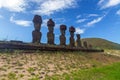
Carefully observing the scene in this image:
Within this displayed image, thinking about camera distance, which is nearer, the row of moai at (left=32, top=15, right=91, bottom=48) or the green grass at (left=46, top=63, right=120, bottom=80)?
the green grass at (left=46, top=63, right=120, bottom=80)

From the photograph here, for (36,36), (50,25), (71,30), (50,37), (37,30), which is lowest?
(36,36)

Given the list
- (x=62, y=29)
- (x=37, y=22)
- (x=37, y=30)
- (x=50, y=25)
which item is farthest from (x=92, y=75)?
(x=62, y=29)

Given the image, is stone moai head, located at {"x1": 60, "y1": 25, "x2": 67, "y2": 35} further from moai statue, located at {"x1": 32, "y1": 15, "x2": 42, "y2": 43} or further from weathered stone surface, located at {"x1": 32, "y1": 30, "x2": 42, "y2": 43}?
weathered stone surface, located at {"x1": 32, "y1": 30, "x2": 42, "y2": 43}

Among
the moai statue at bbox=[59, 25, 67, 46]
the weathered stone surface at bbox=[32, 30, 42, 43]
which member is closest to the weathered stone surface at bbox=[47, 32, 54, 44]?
the weathered stone surface at bbox=[32, 30, 42, 43]

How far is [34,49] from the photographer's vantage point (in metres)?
26.2

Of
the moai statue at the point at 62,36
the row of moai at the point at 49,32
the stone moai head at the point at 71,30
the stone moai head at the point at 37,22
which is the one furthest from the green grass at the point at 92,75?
the stone moai head at the point at 71,30

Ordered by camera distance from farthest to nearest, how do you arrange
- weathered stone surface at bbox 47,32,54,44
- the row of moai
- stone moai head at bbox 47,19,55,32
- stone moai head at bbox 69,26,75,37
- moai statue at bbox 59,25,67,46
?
stone moai head at bbox 69,26,75,37 → moai statue at bbox 59,25,67,46 → stone moai head at bbox 47,19,55,32 → weathered stone surface at bbox 47,32,54,44 → the row of moai

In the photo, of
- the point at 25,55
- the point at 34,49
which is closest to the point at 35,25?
the point at 34,49

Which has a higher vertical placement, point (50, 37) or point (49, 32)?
point (49, 32)

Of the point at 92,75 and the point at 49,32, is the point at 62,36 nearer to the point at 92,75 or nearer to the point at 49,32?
the point at 49,32

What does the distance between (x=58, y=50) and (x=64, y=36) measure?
684 inches

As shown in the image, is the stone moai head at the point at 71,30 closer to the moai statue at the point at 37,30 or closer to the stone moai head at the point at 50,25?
the stone moai head at the point at 50,25

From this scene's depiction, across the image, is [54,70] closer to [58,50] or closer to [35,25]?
[58,50]

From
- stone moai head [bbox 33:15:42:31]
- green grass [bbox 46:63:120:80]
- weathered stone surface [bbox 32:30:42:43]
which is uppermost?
stone moai head [bbox 33:15:42:31]
